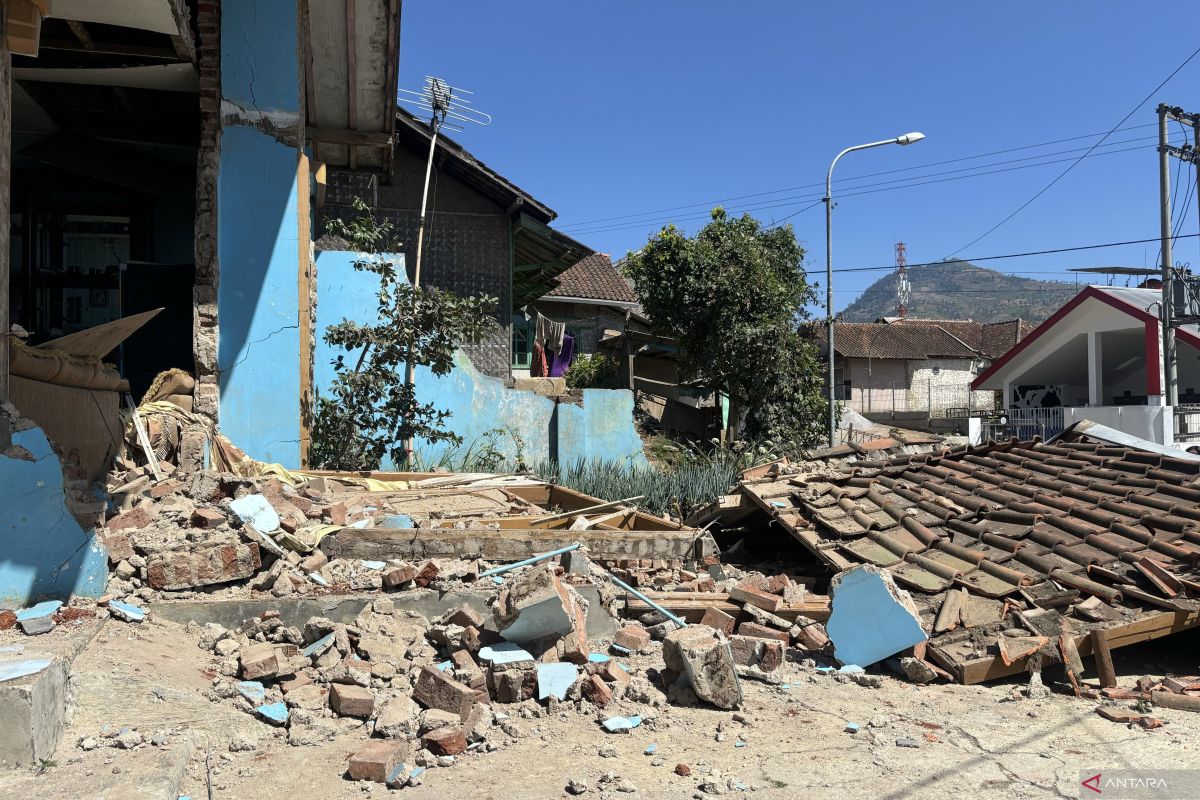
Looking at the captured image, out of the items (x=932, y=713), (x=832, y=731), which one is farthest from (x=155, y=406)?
(x=932, y=713)

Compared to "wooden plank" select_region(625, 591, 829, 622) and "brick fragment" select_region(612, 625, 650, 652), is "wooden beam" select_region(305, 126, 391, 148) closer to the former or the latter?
"wooden plank" select_region(625, 591, 829, 622)

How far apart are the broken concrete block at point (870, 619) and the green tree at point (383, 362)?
5495 mm

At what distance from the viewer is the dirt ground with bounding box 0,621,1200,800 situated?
3.17 m

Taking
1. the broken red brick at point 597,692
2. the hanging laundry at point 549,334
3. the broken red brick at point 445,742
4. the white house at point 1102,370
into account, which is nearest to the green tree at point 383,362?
the broken red brick at point 597,692

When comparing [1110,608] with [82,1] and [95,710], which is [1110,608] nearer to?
[95,710]

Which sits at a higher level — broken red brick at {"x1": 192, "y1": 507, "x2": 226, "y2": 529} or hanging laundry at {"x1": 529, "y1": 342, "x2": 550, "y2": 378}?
hanging laundry at {"x1": 529, "y1": 342, "x2": 550, "y2": 378}

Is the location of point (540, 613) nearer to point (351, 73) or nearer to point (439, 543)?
point (439, 543)

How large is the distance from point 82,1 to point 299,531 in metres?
3.71

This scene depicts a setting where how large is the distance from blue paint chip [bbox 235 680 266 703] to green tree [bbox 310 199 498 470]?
4775 millimetres

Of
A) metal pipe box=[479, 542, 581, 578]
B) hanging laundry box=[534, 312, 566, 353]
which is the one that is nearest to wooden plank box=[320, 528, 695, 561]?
metal pipe box=[479, 542, 581, 578]

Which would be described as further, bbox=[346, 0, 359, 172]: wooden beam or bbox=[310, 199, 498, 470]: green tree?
bbox=[310, 199, 498, 470]: green tree

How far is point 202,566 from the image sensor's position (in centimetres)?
473

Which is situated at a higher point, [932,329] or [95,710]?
[932,329]

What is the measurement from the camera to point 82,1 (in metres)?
5.39
